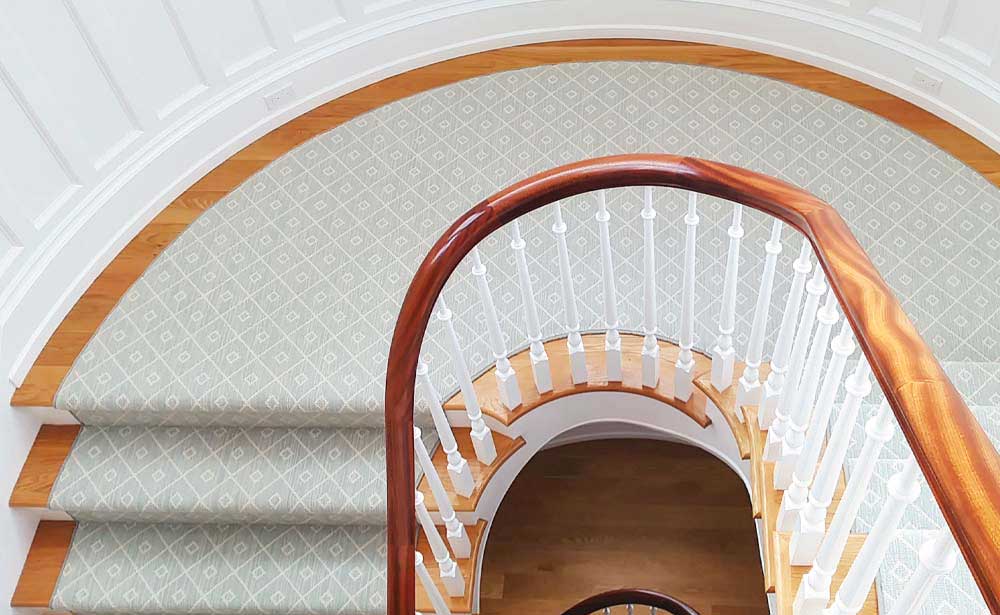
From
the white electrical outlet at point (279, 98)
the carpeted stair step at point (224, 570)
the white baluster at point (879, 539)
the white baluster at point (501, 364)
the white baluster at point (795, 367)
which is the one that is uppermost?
the white electrical outlet at point (279, 98)

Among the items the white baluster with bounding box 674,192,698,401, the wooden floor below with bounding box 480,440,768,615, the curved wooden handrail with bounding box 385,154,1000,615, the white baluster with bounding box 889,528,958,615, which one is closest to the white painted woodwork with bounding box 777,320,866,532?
the curved wooden handrail with bounding box 385,154,1000,615

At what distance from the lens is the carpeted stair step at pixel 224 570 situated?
123 inches

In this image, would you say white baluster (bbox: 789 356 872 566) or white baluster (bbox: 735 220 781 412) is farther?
white baluster (bbox: 735 220 781 412)

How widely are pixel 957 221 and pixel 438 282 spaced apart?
7.35 feet

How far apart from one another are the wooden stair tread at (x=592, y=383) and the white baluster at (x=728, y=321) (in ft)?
0.50

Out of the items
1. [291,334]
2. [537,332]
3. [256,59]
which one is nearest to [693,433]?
[537,332]

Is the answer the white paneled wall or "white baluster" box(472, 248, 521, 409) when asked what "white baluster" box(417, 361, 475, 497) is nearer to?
"white baluster" box(472, 248, 521, 409)

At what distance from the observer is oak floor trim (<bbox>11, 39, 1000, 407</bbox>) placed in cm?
357

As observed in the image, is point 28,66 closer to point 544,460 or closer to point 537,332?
point 537,332

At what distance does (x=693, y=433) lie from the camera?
3.17 metres

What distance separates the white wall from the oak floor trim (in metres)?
0.05

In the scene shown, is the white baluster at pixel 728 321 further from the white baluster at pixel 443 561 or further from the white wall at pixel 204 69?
the white wall at pixel 204 69

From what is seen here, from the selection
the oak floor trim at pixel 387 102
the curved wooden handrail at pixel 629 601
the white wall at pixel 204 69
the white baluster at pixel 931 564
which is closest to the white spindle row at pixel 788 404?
the white baluster at pixel 931 564

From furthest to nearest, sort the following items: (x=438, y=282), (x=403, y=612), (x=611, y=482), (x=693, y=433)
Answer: (x=611, y=482)
(x=693, y=433)
(x=438, y=282)
(x=403, y=612)
